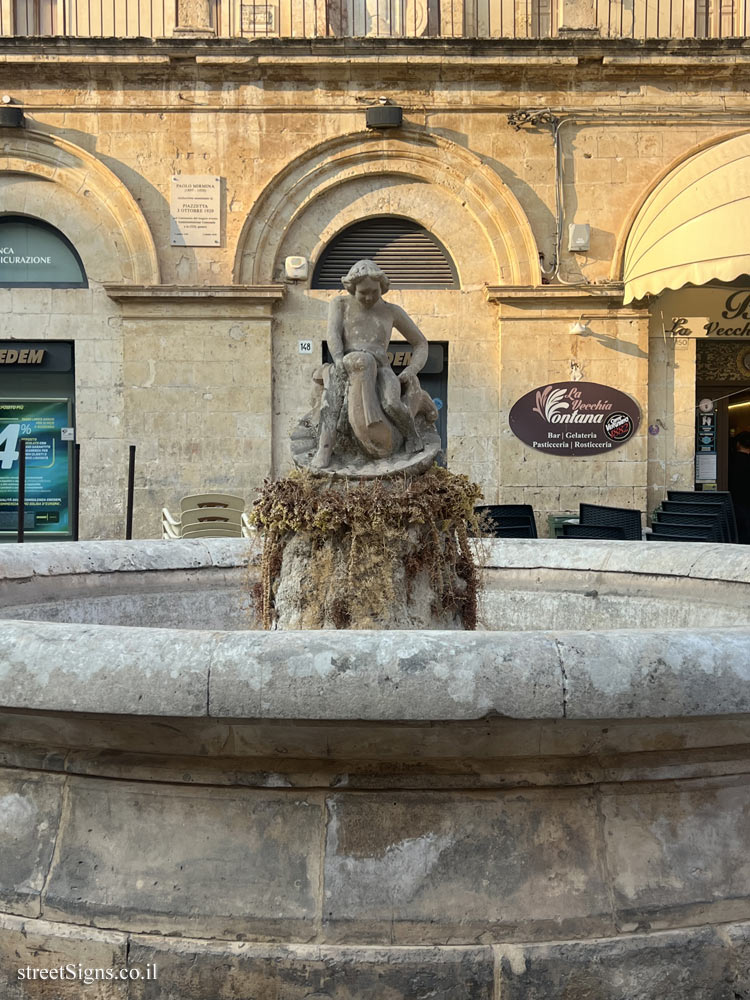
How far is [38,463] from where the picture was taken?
13633 mm

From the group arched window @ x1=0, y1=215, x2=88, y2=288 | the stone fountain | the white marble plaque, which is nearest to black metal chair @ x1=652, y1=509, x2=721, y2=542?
the white marble plaque

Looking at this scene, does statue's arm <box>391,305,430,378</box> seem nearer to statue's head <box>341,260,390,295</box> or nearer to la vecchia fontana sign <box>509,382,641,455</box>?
statue's head <box>341,260,390,295</box>

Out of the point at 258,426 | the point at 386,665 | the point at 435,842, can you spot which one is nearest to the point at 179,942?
the point at 435,842

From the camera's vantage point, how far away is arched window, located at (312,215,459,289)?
44.5 feet

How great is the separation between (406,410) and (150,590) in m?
1.66

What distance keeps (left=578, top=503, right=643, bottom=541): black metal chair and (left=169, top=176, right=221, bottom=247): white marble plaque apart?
6381 mm

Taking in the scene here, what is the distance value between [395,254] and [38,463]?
582cm

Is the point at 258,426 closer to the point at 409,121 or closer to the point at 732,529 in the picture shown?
the point at 409,121

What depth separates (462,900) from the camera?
A: 207 cm

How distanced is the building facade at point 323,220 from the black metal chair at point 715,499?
161 cm

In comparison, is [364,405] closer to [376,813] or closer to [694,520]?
[376,813]

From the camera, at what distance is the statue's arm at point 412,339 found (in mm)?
5273

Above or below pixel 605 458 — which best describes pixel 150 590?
below

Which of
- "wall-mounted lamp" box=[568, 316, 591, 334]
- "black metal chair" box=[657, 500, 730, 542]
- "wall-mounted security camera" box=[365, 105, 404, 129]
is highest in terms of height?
"wall-mounted security camera" box=[365, 105, 404, 129]
